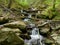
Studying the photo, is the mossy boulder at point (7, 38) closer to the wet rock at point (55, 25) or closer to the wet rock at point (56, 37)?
the wet rock at point (56, 37)

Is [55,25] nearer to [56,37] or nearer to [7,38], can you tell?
[56,37]

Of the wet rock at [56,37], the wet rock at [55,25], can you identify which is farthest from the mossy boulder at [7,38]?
the wet rock at [55,25]

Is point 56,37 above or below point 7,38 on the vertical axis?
below

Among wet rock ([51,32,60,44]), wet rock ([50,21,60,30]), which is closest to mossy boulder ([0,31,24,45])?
wet rock ([51,32,60,44])

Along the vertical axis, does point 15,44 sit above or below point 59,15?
above

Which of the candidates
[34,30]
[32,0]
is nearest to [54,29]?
[34,30]

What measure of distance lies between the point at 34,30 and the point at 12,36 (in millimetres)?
4185

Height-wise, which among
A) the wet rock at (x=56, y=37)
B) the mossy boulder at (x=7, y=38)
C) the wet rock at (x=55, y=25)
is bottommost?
the wet rock at (x=55, y=25)

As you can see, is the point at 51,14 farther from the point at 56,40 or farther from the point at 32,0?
the point at 32,0

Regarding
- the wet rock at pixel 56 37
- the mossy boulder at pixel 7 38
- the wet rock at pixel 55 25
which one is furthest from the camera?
the wet rock at pixel 55 25

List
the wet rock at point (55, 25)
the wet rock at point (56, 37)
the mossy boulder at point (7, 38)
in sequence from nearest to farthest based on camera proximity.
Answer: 1. the mossy boulder at point (7, 38)
2. the wet rock at point (56, 37)
3. the wet rock at point (55, 25)

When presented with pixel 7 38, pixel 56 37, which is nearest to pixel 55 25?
pixel 56 37

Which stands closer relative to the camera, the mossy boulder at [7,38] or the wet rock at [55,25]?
the mossy boulder at [7,38]

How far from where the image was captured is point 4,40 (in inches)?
279
